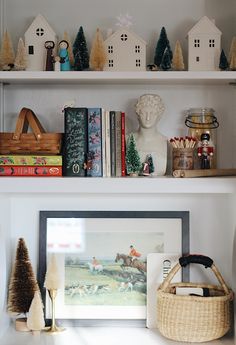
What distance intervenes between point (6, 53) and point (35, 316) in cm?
92

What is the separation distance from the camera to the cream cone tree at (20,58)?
2.06 m

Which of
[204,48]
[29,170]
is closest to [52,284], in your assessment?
[29,170]

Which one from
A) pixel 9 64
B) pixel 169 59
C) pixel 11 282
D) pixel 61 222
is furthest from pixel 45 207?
pixel 169 59

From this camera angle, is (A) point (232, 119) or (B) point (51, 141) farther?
(A) point (232, 119)

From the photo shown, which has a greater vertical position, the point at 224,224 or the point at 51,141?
the point at 51,141

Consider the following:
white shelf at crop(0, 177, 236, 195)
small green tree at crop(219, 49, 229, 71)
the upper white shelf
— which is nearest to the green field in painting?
white shelf at crop(0, 177, 236, 195)

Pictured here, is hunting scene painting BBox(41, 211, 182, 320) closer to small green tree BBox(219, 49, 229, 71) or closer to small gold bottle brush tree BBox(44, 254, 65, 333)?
small gold bottle brush tree BBox(44, 254, 65, 333)

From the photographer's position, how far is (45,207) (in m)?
2.25

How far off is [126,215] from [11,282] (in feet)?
1.59

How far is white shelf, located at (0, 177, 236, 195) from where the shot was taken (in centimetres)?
199

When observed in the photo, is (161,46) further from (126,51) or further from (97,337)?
(97,337)

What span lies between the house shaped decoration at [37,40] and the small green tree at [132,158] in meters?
0.43

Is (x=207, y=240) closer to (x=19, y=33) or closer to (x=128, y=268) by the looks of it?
(x=128, y=268)

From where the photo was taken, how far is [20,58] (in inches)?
81.4
